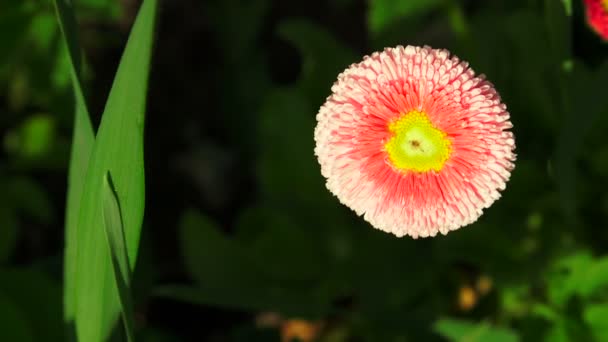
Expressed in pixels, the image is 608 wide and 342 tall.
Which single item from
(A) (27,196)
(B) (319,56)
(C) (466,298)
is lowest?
(C) (466,298)

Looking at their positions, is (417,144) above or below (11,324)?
above

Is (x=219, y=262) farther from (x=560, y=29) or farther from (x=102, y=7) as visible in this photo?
(x=560, y=29)

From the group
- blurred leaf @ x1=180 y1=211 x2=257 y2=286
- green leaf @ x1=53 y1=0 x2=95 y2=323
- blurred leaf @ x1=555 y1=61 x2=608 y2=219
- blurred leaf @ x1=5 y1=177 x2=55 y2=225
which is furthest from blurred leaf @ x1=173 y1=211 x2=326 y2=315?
blurred leaf @ x1=555 y1=61 x2=608 y2=219

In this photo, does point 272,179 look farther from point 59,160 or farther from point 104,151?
point 104,151

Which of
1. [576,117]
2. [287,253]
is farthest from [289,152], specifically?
[576,117]

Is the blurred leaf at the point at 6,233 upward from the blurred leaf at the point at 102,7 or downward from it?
downward

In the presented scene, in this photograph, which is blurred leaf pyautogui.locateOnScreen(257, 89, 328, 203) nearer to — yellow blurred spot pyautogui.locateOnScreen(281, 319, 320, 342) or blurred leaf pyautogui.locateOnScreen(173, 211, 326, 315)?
blurred leaf pyautogui.locateOnScreen(173, 211, 326, 315)

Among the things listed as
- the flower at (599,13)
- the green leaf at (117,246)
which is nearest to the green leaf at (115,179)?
the green leaf at (117,246)

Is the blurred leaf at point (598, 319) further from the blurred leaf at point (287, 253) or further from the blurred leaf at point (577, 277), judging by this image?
the blurred leaf at point (287, 253)
